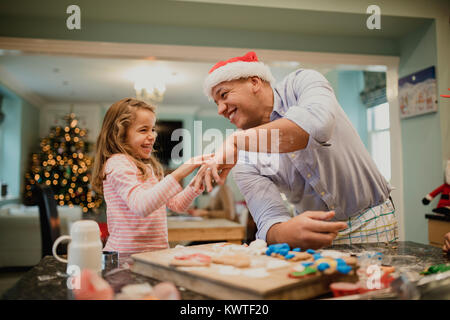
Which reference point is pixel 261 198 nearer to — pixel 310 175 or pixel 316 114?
pixel 310 175

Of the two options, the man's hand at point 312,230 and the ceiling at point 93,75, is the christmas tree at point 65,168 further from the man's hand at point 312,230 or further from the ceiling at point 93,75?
the man's hand at point 312,230

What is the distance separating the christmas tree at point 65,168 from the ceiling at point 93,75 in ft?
2.53

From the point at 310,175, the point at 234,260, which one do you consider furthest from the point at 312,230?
the point at 310,175

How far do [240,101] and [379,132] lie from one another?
13.1 ft

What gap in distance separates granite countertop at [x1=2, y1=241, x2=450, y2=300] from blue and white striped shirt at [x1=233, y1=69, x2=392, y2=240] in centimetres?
20

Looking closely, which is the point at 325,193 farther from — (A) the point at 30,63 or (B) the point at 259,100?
(A) the point at 30,63

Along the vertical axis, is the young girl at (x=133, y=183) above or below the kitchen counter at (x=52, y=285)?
above

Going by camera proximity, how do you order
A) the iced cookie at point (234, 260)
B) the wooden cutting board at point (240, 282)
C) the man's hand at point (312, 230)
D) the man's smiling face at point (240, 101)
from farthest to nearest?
the man's smiling face at point (240, 101) → the man's hand at point (312, 230) → the iced cookie at point (234, 260) → the wooden cutting board at point (240, 282)

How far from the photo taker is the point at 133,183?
115 cm

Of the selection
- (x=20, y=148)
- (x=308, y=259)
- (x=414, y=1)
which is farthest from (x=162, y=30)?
(x=20, y=148)

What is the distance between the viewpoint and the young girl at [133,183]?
3.44 feet

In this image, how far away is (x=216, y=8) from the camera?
2.90 m

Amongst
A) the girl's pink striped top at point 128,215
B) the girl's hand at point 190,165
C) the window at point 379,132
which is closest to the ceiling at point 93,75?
the window at point 379,132
